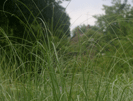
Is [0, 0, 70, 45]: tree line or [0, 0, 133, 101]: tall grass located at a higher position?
[0, 0, 70, 45]: tree line

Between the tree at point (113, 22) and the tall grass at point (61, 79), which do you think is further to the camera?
the tree at point (113, 22)

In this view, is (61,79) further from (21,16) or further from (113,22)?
(21,16)

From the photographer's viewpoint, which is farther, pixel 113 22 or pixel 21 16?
pixel 21 16

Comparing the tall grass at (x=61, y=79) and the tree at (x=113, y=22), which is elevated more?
the tree at (x=113, y=22)

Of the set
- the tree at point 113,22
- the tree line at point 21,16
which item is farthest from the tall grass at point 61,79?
the tree line at point 21,16

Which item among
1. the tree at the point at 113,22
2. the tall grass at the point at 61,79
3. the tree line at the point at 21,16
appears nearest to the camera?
the tall grass at the point at 61,79

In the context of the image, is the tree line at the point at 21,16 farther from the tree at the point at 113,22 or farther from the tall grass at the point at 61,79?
the tall grass at the point at 61,79

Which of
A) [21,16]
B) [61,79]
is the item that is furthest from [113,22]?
[21,16]

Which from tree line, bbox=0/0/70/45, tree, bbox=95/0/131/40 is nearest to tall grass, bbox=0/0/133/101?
tree, bbox=95/0/131/40

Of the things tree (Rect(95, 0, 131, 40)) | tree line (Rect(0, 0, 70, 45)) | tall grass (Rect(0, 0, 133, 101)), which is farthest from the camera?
tree line (Rect(0, 0, 70, 45))

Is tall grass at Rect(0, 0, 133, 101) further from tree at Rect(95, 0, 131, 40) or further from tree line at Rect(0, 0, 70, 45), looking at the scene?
tree line at Rect(0, 0, 70, 45)

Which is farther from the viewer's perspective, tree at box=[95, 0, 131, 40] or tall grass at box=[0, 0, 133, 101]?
tree at box=[95, 0, 131, 40]

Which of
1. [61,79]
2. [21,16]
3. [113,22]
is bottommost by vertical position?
[61,79]

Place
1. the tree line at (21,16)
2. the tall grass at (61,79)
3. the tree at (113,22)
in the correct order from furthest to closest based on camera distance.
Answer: the tree line at (21,16) → the tree at (113,22) → the tall grass at (61,79)
